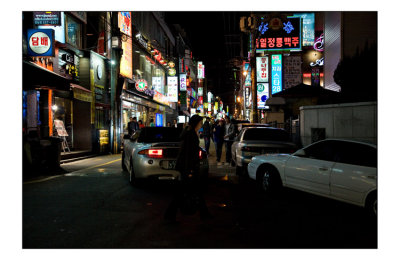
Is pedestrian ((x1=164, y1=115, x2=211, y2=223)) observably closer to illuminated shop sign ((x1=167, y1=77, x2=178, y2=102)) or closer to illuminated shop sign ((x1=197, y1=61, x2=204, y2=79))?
illuminated shop sign ((x1=167, y1=77, x2=178, y2=102))

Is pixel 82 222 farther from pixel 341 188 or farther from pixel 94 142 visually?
pixel 94 142

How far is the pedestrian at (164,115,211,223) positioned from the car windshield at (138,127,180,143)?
11.4 feet

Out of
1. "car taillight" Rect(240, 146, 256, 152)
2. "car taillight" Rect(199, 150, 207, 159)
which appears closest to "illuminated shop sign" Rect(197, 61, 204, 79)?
"car taillight" Rect(240, 146, 256, 152)

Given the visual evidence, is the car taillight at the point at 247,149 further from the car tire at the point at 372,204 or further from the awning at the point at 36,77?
the awning at the point at 36,77

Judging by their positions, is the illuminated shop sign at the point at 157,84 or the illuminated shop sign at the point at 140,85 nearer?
the illuminated shop sign at the point at 140,85

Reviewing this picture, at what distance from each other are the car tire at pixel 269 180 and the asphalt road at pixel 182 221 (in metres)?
0.20

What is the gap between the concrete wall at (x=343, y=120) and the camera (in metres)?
9.41

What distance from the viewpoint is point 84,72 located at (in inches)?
689

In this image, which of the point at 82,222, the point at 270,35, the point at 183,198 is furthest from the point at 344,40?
the point at 82,222

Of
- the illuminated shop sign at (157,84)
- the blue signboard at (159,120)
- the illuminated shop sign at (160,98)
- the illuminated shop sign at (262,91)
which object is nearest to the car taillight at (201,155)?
the illuminated shop sign at (262,91)

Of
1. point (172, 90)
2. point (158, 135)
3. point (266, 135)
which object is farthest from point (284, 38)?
point (158, 135)

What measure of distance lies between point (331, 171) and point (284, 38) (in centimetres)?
1921

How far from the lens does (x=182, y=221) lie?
5.16m

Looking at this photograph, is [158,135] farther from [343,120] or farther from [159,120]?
[159,120]
